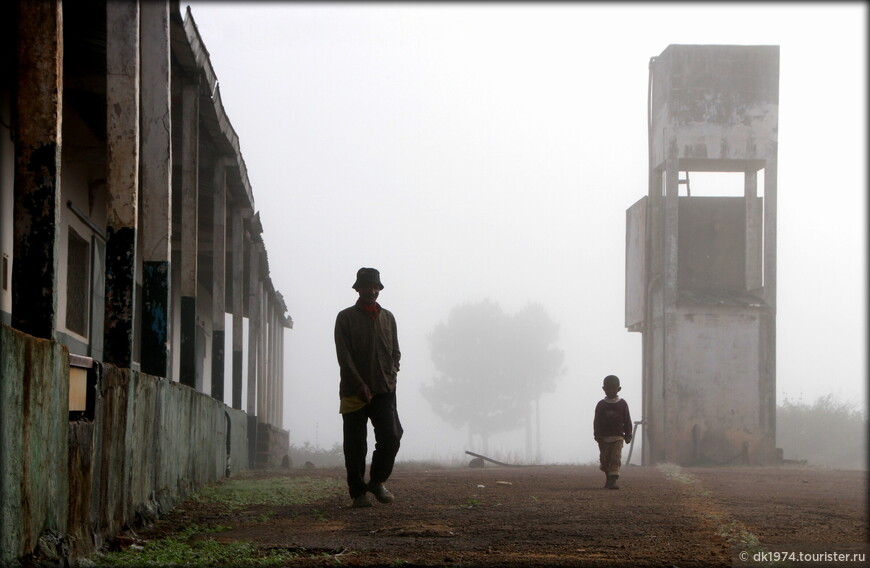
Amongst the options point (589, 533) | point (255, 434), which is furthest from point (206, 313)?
point (589, 533)

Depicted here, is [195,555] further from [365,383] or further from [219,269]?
[219,269]

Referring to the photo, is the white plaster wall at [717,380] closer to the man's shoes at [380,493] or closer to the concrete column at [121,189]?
the man's shoes at [380,493]

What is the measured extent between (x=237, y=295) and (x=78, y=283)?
623 centimetres

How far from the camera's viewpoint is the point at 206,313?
27.6 meters

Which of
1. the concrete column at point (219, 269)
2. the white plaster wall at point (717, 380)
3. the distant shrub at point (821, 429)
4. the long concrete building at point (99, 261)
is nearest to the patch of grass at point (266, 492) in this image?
the long concrete building at point (99, 261)

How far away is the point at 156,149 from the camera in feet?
30.6

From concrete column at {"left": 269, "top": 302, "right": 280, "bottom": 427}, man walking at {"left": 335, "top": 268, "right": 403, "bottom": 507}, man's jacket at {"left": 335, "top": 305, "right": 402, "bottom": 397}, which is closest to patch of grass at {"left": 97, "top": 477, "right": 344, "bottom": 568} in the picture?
Answer: man walking at {"left": 335, "top": 268, "right": 403, "bottom": 507}

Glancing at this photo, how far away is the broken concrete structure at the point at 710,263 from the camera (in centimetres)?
2478

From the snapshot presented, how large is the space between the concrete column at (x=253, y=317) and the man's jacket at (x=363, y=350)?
13.4m

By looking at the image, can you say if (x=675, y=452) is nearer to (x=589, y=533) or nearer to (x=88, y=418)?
(x=589, y=533)

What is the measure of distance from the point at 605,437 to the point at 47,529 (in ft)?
26.1

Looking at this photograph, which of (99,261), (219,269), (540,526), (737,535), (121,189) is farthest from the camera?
(219,269)

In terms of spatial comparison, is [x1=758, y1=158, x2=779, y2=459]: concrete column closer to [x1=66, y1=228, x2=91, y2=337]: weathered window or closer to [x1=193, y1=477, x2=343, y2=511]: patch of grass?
[x1=193, y1=477, x2=343, y2=511]: patch of grass

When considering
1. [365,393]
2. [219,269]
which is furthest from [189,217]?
[365,393]
